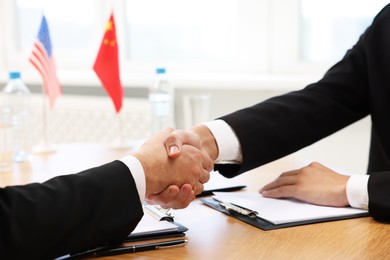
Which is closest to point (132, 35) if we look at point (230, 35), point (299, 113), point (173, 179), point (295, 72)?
point (230, 35)

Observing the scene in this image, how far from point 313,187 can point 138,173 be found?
1.45ft

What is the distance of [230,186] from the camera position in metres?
1.62

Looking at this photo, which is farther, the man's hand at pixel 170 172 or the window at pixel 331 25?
the window at pixel 331 25

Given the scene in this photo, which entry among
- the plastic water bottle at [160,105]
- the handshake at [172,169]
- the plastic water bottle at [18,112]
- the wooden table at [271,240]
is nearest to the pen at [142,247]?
the wooden table at [271,240]

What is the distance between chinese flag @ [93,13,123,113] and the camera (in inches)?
94.0

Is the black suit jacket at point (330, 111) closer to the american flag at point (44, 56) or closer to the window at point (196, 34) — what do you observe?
the american flag at point (44, 56)

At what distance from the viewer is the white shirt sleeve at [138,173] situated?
1212 mm

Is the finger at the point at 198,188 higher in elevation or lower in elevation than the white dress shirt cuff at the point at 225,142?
lower

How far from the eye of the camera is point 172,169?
1351 mm

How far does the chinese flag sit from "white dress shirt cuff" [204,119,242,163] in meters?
0.87

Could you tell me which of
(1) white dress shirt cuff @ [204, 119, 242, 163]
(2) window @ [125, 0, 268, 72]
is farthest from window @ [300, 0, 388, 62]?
(1) white dress shirt cuff @ [204, 119, 242, 163]

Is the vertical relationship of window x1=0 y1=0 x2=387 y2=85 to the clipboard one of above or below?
above

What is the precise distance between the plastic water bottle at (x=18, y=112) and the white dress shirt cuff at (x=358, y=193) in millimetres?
1260

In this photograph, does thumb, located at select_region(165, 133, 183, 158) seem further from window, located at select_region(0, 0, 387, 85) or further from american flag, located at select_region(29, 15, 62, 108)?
window, located at select_region(0, 0, 387, 85)
